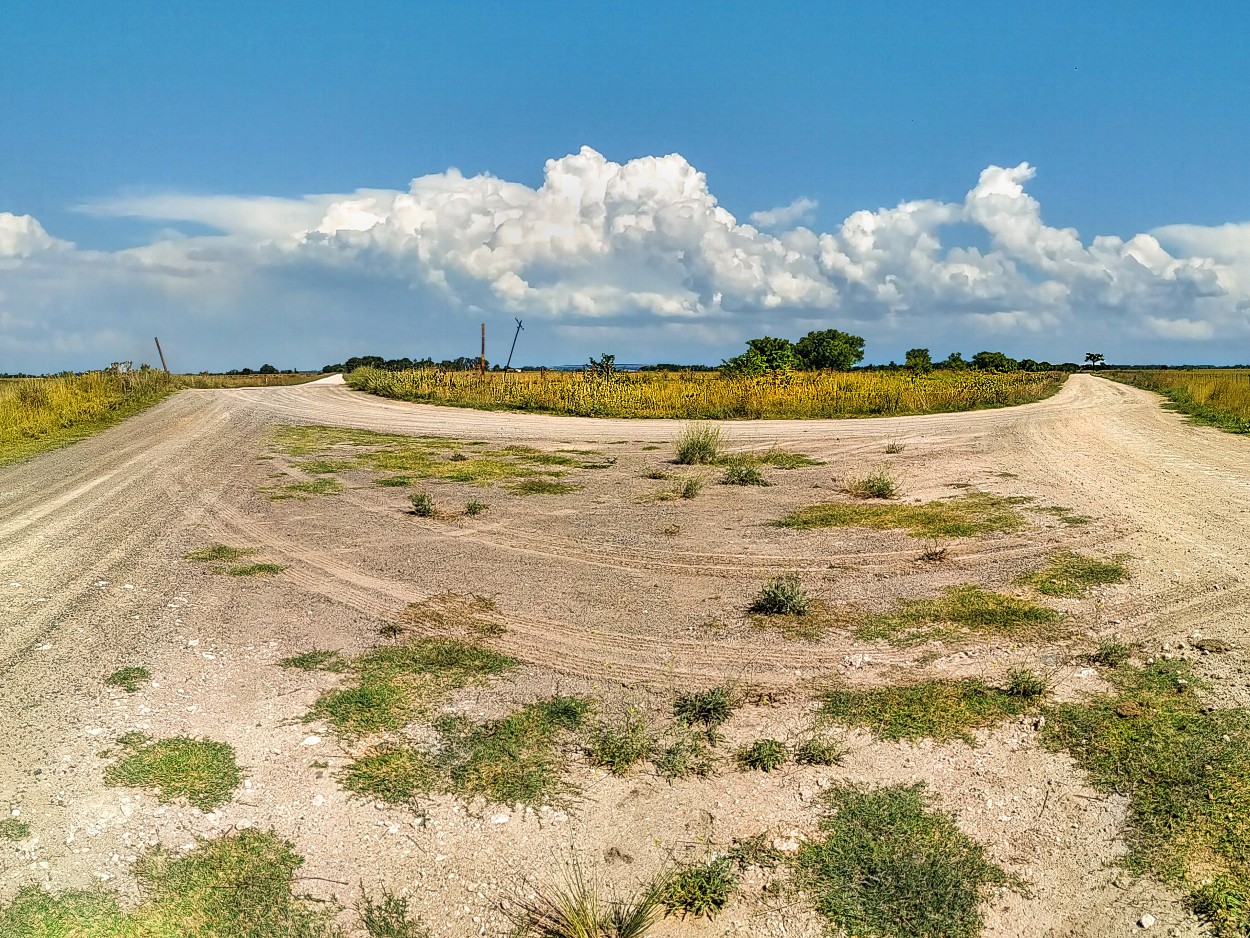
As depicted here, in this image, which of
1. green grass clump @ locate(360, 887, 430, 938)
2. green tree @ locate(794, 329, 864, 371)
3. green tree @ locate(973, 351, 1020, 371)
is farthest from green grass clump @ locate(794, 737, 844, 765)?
green tree @ locate(794, 329, 864, 371)

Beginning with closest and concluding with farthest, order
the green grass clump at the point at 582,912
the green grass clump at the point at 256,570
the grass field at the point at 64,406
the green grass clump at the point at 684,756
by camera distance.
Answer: the green grass clump at the point at 582,912, the green grass clump at the point at 684,756, the green grass clump at the point at 256,570, the grass field at the point at 64,406

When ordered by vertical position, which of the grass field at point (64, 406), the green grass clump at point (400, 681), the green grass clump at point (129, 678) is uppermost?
the grass field at point (64, 406)

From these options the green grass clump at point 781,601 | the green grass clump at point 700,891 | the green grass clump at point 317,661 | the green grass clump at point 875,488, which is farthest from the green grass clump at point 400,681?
the green grass clump at point 875,488

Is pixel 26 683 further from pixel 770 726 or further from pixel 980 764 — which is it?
pixel 980 764

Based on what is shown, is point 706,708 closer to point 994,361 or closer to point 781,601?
point 781,601

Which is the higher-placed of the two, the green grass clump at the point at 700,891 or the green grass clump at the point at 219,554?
the green grass clump at the point at 219,554

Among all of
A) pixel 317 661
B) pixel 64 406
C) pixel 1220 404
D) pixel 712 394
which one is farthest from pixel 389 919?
pixel 1220 404

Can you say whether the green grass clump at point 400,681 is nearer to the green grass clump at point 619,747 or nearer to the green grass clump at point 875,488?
the green grass clump at point 619,747
